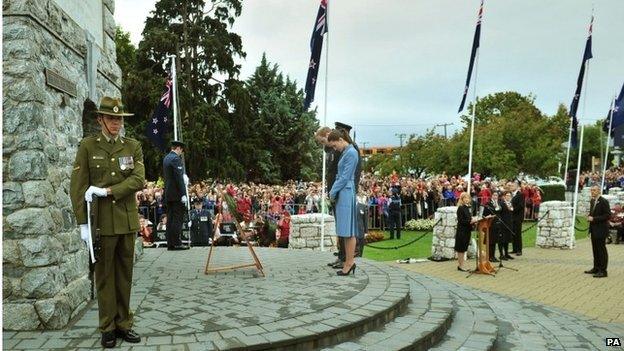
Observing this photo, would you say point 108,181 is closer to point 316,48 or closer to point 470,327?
point 470,327

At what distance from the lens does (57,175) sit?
517cm

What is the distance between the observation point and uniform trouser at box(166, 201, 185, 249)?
973 cm

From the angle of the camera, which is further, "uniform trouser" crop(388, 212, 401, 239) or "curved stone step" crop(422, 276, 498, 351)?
"uniform trouser" crop(388, 212, 401, 239)

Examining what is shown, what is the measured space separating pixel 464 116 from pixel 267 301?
1593 inches

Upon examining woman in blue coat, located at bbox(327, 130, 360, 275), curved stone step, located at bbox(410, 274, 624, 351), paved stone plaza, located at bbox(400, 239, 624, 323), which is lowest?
paved stone plaza, located at bbox(400, 239, 624, 323)

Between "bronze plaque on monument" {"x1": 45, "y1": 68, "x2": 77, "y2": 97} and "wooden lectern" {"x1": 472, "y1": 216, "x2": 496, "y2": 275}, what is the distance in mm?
8569

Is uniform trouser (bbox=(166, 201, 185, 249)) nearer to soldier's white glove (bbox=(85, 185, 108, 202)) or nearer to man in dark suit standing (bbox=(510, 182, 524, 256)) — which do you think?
soldier's white glove (bbox=(85, 185, 108, 202))

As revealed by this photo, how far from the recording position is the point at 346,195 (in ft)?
23.6

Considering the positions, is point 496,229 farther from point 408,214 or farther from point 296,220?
point 408,214

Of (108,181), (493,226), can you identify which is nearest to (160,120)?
(493,226)

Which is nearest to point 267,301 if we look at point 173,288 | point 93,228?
point 173,288

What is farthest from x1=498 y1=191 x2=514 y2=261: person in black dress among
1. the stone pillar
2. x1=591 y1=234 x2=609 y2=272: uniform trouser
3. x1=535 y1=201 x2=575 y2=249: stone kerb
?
x1=535 y1=201 x2=575 y2=249: stone kerb

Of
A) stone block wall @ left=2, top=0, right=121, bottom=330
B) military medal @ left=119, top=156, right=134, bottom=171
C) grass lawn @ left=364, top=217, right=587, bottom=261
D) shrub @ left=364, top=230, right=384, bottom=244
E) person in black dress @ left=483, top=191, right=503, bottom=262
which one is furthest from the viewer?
→ shrub @ left=364, top=230, right=384, bottom=244

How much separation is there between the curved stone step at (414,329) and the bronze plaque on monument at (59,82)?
3.75 meters
